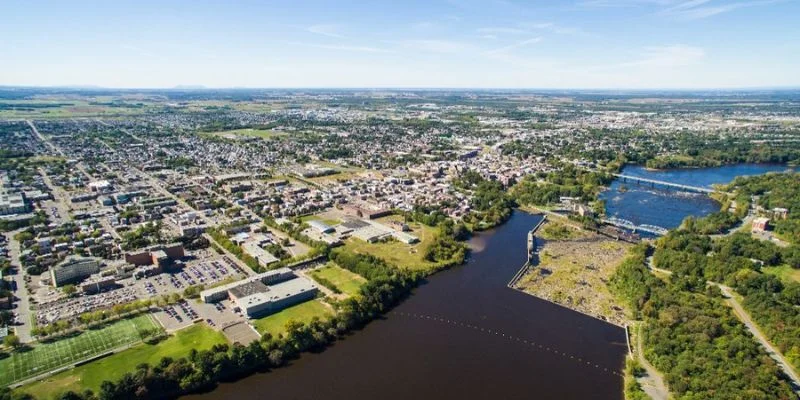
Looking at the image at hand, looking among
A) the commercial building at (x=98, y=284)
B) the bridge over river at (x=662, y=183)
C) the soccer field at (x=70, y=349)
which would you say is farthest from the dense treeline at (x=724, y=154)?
the soccer field at (x=70, y=349)

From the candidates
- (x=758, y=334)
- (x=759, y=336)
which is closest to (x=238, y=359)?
(x=759, y=336)

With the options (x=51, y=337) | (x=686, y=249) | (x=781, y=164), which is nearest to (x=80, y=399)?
(x=51, y=337)

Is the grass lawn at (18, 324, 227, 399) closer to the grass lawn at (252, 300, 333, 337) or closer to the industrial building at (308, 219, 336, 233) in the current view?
the grass lawn at (252, 300, 333, 337)

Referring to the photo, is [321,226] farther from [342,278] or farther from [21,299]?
[21,299]

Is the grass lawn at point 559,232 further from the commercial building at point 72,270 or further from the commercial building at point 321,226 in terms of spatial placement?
the commercial building at point 72,270

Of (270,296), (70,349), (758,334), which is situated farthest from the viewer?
(270,296)

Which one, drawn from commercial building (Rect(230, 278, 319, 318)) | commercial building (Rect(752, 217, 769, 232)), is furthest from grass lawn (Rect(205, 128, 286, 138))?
commercial building (Rect(752, 217, 769, 232))

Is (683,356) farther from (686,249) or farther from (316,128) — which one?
(316,128)
